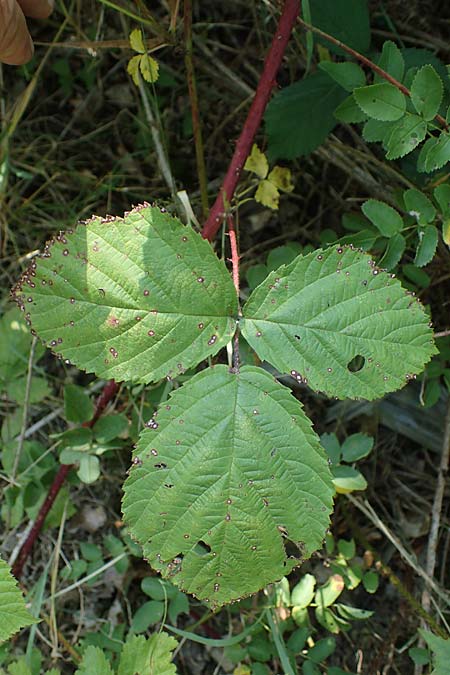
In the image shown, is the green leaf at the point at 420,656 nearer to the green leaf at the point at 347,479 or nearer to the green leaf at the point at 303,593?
the green leaf at the point at 303,593

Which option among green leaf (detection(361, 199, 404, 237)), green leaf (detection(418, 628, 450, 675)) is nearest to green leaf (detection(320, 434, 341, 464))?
green leaf (detection(418, 628, 450, 675))

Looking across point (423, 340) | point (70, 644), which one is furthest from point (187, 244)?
point (70, 644)

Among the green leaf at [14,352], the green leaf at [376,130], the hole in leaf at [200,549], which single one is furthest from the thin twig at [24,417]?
the green leaf at [376,130]

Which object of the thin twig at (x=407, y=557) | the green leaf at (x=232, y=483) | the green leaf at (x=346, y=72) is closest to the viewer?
the green leaf at (x=232, y=483)

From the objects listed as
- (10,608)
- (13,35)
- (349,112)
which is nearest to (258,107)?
(349,112)

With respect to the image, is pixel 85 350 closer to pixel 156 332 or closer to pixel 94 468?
pixel 156 332

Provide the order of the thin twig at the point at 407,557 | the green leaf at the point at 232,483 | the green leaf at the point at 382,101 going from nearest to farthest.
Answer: the green leaf at the point at 232,483
the green leaf at the point at 382,101
the thin twig at the point at 407,557

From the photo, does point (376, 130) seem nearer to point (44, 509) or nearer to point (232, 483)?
point (232, 483)
